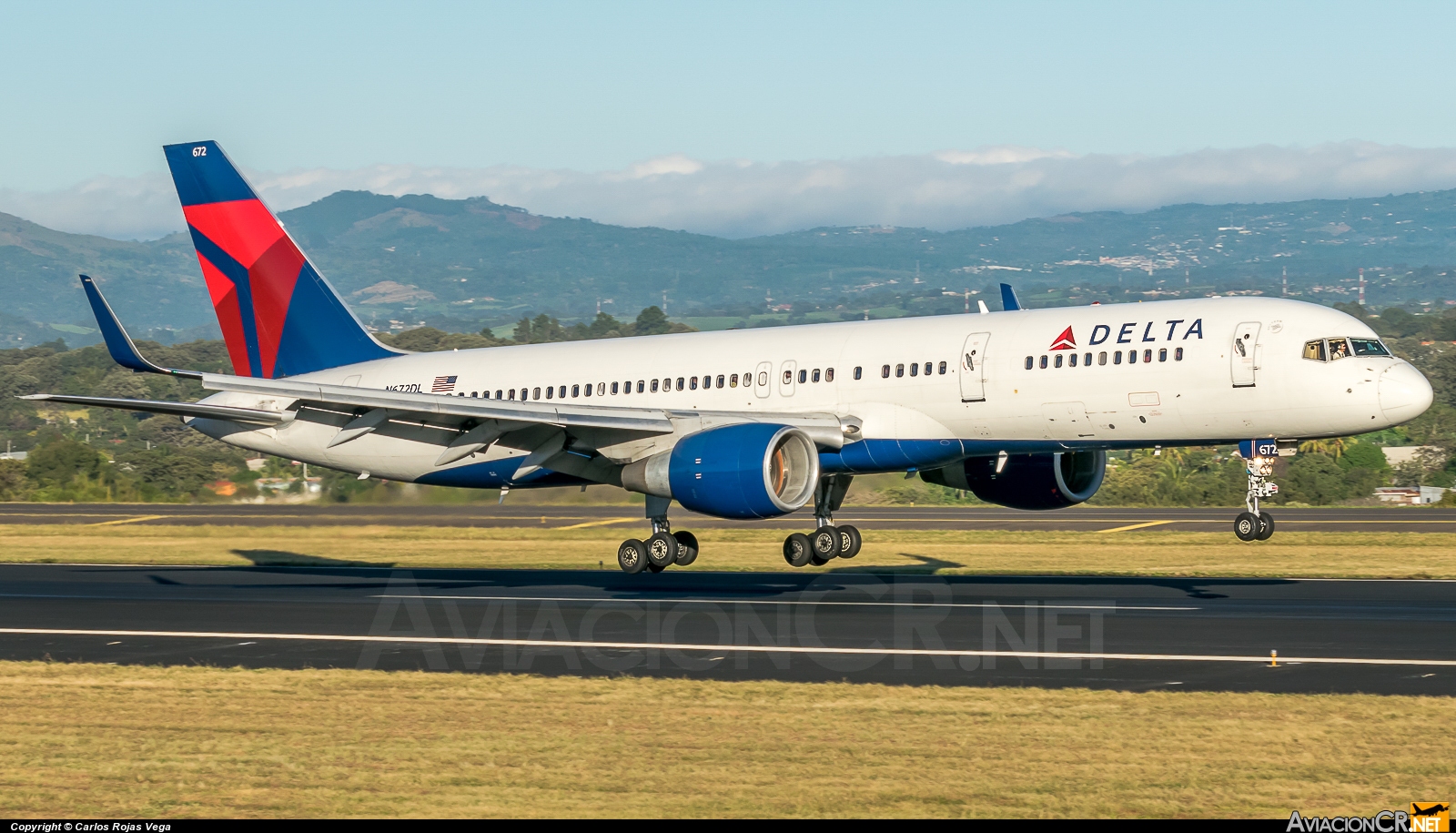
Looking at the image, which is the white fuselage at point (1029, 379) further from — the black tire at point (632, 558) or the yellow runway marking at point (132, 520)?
the yellow runway marking at point (132, 520)

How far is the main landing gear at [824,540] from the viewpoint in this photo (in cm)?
3297

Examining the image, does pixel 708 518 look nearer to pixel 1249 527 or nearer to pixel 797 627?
pixel 1249 527

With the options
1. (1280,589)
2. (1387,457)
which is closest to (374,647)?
(1280,589)

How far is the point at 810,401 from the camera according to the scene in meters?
32.9

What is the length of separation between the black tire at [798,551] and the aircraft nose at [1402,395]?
38.3 ft

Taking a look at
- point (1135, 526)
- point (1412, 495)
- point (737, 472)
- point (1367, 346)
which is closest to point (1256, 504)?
point (1367, 346)

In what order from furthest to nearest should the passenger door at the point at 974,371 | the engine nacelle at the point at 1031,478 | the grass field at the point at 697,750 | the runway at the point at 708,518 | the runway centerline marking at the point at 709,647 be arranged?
the runway at the point at 708,518, the engine nacelle at the point at 1031,478, the passenger door at the point at 974,371, the runway centerline marking at the point at 709,647, the grass field at the point at 697,750

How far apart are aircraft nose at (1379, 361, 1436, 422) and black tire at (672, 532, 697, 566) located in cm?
1376

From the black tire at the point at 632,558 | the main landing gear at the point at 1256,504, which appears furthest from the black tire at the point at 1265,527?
the black tire at the point at 632,558

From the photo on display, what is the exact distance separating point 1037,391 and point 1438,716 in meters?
14.9

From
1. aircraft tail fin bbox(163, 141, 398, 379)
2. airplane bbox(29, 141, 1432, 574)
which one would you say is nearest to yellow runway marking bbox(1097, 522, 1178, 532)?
airplane bbox(29, 141, 1432, 574)

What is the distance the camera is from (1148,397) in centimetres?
2939

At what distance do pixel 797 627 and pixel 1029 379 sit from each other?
28.0 ft

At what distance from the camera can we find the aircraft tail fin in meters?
39.0
